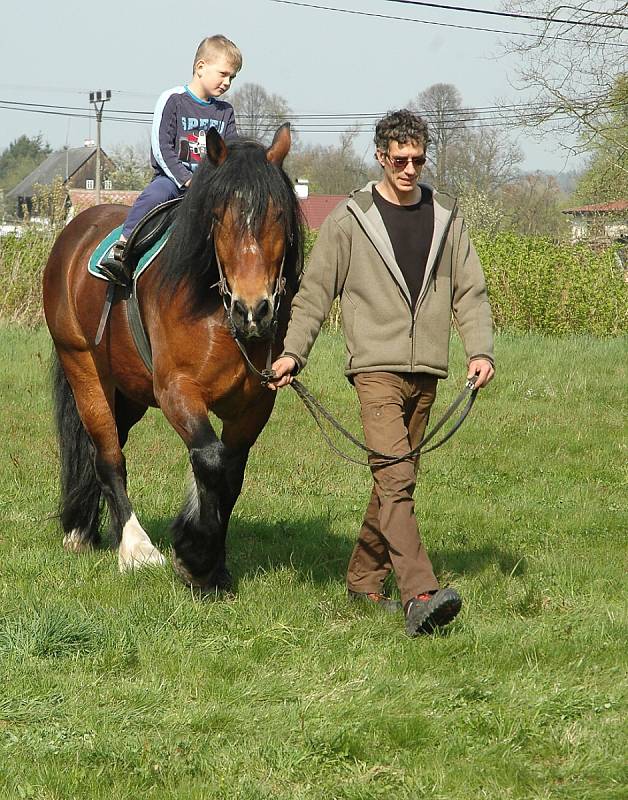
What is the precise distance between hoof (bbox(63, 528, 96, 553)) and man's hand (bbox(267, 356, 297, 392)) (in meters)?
2.56

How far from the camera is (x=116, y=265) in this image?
658 cm

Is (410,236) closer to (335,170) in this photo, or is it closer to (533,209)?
(533,209)

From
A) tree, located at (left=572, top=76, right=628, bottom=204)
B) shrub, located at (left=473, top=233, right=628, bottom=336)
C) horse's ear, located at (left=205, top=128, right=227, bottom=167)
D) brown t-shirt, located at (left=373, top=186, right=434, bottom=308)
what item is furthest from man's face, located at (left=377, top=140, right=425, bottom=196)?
tree, located at (left=572, top=76, right=628, bottom=204)

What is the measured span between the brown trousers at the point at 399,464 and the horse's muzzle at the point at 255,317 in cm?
57

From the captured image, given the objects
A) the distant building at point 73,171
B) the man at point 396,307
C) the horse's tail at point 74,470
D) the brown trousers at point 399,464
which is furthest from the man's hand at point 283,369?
the distant building at point 73,171

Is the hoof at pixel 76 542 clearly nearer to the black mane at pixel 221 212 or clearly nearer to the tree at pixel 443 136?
the black mane at pixel 221 212

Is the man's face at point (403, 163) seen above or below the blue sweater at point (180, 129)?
below

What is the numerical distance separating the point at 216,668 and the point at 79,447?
3.20 m

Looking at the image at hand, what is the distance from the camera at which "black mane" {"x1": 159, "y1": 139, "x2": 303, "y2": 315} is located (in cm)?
542

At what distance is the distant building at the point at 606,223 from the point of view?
27500 mm

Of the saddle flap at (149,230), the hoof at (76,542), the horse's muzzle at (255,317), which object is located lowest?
the hoof at (76,542)

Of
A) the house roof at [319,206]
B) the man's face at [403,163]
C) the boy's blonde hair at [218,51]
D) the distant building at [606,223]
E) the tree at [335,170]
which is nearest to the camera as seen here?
the man's face at [403,163]

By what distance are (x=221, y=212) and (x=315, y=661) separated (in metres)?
2.18

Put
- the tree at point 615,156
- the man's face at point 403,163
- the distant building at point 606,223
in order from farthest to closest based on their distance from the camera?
1. the distant building at point 606,223
2. the tree at point 615,156
3. the man's face at point 403,163
